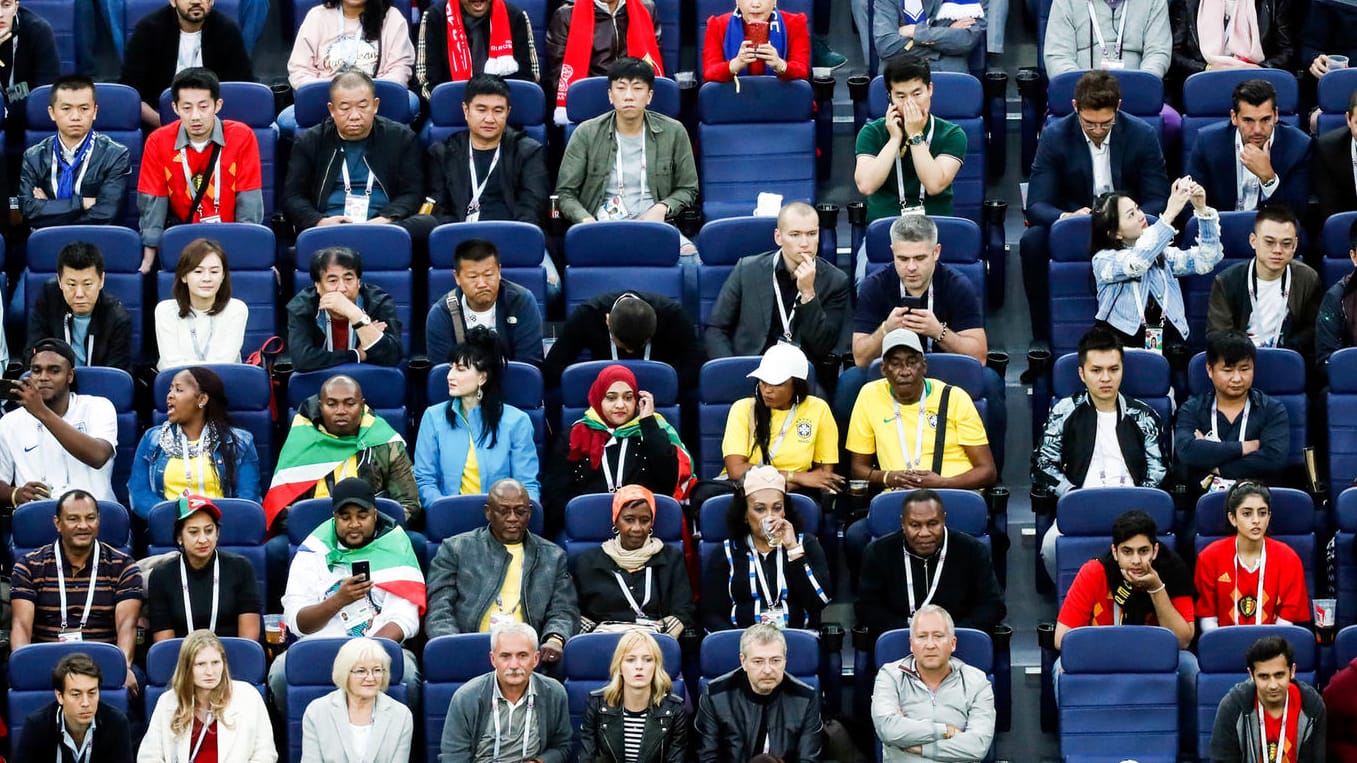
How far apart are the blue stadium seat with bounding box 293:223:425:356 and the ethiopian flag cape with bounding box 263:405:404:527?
2.88 feet

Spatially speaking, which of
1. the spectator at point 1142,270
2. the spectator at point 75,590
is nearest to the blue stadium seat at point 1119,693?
the spectator at point 1142,270

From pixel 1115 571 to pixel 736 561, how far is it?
1.30m

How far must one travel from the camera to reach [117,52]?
38.4ft

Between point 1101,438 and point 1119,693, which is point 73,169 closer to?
point 1101,438

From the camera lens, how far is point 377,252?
33.0 ft

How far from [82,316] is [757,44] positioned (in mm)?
3030

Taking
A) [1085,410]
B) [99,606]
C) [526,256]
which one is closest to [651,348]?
[526,256]

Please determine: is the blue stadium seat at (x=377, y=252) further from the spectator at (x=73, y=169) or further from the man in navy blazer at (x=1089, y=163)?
the man in navy blazer at (x=1089, y=163)

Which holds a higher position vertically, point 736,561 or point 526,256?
point 526,256

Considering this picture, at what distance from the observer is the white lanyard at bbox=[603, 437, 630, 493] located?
921 centimetres

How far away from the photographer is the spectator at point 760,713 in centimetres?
819

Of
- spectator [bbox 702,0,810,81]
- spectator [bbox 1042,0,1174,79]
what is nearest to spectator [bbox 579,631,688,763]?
spectator [bbox 702,0,810,81]

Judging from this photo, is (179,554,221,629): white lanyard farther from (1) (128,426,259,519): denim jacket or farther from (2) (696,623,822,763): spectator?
(2) (696,623,822,763): spectator

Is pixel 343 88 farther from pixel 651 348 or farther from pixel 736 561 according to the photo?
pixel 736 561
